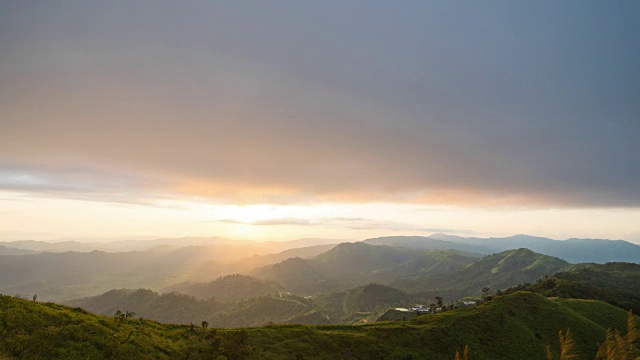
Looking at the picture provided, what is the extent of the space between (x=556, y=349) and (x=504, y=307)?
44.7ft

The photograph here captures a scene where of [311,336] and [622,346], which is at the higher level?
[622,346]

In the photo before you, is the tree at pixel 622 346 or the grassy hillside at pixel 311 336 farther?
the grassy hillside at pixel 311 336

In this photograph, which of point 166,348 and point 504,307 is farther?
point 504,307

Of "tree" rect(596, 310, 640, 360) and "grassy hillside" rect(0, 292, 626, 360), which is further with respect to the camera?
"grassy hillside" rect(0, 292, 626, 360)

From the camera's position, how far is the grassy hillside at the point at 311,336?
35250 millimetres

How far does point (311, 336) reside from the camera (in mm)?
59594

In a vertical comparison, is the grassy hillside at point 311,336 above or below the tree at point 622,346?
below

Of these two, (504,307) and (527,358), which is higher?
(504,307)

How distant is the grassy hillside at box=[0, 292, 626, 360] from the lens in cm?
3525

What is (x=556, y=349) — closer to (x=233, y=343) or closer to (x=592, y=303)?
(x=592, y=303)

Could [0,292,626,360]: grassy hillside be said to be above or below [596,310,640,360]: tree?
below

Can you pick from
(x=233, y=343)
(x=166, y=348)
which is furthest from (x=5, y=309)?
(x=233, y=343)

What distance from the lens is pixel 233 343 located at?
4728 centimetres

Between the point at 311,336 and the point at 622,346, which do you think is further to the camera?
the point at 311,336
